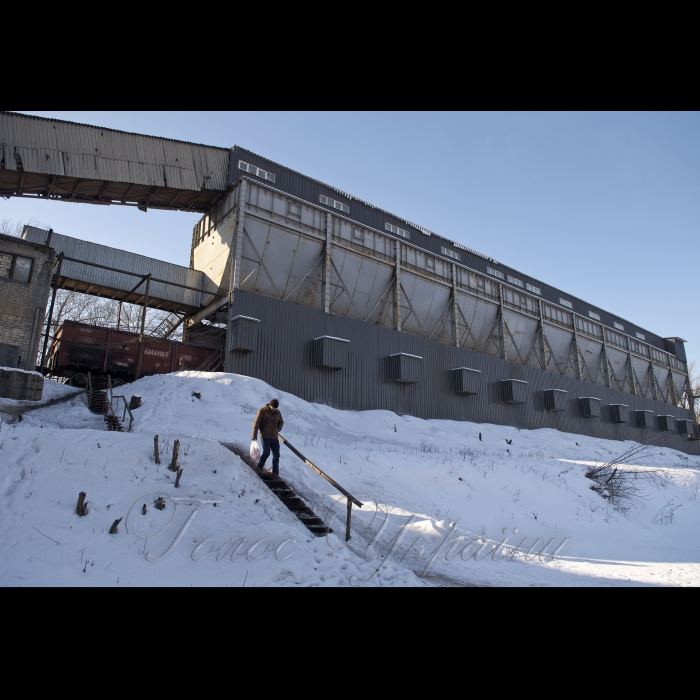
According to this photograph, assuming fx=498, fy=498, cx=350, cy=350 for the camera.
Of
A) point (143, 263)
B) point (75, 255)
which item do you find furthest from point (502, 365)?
point (75, 255)

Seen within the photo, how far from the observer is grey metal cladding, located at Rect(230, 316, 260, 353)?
21344 millimetres

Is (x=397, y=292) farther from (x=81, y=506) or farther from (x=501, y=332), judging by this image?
(x=81, y=506)

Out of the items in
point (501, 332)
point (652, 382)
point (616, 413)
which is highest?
point (501, 332)

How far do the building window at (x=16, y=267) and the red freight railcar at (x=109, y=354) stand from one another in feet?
8.31

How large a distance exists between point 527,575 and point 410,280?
23.3 meters

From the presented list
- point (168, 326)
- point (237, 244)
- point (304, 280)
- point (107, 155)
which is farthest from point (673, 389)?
point (107, 155)

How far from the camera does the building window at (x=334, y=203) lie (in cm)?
2738

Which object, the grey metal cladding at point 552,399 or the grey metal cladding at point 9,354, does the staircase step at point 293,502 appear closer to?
the grey metal cladding at point 9,354

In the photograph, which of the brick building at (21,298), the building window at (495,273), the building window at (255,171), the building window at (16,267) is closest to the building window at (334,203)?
the building window at (255,171)

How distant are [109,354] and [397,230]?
58.3ft

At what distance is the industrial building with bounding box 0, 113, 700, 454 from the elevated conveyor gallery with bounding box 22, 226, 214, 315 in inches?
3.1

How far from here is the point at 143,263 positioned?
2478cm

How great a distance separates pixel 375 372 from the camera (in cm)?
2606
